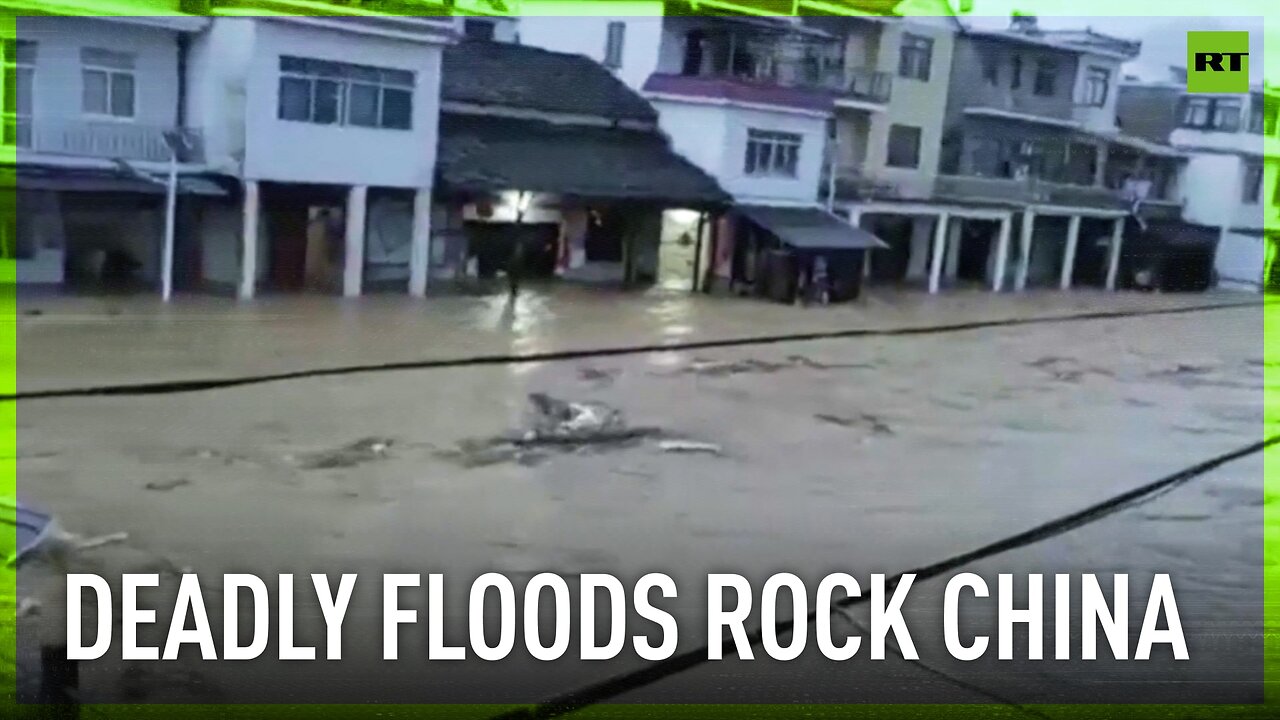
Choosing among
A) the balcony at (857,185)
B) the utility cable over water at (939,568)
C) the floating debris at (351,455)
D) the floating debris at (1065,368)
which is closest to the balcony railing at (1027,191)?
the balcony at (857,185)

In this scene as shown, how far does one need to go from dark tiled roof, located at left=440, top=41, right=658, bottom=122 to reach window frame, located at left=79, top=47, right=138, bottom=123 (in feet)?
1.77

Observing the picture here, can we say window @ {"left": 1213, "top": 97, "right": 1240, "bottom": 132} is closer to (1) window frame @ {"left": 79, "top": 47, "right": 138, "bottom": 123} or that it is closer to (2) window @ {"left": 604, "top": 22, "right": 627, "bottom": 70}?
(2) window @ {"left": 604, "top": 22, "right": 627, "bottom": 70}

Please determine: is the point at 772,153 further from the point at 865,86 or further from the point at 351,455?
the point at 351,455

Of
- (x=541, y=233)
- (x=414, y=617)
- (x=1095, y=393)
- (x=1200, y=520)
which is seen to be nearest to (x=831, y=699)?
(x=414, y=617)

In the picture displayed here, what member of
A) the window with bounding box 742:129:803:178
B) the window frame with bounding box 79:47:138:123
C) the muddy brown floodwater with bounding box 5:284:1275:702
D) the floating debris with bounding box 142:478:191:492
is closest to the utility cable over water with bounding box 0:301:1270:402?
the muddy brown floodwater with bounding box 5:284:1275:702

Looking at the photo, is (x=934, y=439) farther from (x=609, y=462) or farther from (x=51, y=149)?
(x=51, y=149)

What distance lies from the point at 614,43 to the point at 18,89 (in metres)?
0.97

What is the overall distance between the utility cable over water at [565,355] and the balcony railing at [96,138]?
37 centimetres

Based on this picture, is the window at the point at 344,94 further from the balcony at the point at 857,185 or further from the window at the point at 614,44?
the balcony at the point at 857,185

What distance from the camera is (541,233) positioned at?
7.07 ft

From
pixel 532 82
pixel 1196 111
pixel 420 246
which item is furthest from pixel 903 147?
pixel 420 246

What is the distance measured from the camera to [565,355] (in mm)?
2119

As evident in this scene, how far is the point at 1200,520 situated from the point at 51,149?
195 centimetres

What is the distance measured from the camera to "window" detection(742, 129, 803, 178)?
2309 millimetres
